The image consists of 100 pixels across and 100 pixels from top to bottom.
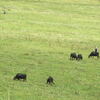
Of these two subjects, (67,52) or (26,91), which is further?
(67,52)

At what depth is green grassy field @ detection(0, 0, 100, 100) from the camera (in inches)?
1029

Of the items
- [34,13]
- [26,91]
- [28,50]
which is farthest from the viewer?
[34,13]

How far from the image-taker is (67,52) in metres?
42.4

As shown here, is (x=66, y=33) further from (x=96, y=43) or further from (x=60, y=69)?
(x=60, y=69)

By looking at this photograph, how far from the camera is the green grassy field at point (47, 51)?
1029 inches

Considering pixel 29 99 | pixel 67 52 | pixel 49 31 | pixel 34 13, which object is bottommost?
pixel 29 99

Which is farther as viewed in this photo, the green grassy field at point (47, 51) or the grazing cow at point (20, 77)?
the grazing cow at point (20, 77)

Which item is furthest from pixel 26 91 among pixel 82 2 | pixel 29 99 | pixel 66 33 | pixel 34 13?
pixel 82 2

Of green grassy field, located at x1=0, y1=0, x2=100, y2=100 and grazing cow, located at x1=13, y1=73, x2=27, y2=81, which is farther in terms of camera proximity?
grazing cow, located at x1=13, y1=73, x2=27, y2=81

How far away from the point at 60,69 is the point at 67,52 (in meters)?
9.25

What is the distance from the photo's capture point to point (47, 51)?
42.2m

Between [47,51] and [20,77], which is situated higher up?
[47,51]

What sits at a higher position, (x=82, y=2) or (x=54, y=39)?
(x=82, y=2)

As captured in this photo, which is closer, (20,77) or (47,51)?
(20,77)
